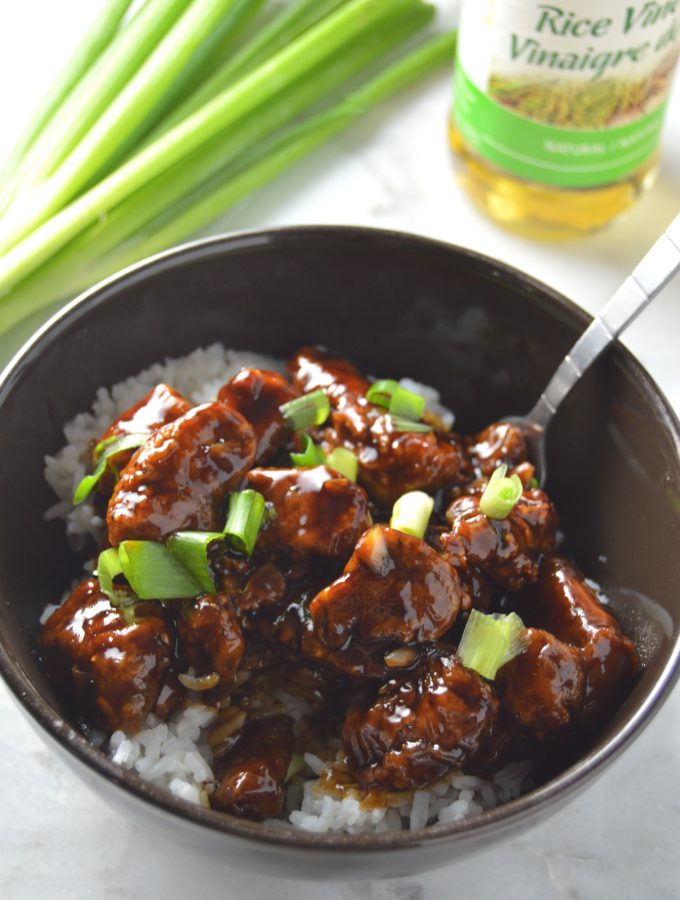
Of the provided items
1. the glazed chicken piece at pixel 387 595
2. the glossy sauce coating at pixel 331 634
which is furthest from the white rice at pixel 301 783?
the glazed chicken piece at pixel 387 595

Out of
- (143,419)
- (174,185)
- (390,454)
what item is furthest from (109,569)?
(174,185)

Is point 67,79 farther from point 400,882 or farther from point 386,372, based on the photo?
point 400,882

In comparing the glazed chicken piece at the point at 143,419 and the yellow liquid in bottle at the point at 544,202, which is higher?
the glazed chicken piece at the point at 143,419

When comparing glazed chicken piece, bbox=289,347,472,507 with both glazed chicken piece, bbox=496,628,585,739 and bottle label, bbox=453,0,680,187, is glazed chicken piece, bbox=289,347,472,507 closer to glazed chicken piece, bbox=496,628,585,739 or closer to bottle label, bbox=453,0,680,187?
glazed chicken piece, bbox=496,628,585,739

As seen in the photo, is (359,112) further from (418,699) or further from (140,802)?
(140,802)

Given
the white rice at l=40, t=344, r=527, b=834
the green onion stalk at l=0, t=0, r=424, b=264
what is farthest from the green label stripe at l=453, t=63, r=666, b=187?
the white rice at l=40, t=344, r=527, b=834

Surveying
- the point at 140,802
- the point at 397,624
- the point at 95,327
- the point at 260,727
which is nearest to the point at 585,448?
the point at 397,624

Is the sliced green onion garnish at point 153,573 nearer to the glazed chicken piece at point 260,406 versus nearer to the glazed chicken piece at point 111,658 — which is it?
the glazed chicken piece at point 111,658
